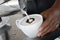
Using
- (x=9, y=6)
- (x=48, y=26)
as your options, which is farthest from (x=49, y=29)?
(x=9, y=6)

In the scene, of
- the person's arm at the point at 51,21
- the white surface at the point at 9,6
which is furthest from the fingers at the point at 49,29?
the white surface at the point at 9,6

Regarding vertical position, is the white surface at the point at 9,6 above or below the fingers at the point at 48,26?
above

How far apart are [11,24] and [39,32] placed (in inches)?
5.6

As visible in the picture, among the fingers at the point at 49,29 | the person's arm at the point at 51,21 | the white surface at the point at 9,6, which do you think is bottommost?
the fingers at the point at 49,29

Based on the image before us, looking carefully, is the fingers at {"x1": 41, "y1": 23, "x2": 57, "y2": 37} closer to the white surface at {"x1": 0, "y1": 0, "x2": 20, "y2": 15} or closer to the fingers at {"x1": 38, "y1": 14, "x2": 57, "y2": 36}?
the fingers at {"x1": 38, "y1": 14, "x2": 57, "y2": 36}

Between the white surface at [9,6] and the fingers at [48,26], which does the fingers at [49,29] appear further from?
the white surface at [9,6]

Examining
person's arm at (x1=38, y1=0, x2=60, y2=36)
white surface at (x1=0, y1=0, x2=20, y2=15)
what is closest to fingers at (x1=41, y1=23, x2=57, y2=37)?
person's arm at (x1=38, y1=0, x2=60, y2=36)

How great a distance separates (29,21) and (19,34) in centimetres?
8

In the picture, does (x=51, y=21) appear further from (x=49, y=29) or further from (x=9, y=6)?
(x=9, y=6)

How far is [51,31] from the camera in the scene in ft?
1.49

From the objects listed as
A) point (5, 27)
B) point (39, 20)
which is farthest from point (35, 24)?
point (5, 27)

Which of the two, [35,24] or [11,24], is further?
[11,24]

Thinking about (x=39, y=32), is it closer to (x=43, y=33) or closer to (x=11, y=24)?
(x=43, y=33)

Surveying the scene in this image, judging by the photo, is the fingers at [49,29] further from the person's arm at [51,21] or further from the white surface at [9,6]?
the white surface at [9,6]
